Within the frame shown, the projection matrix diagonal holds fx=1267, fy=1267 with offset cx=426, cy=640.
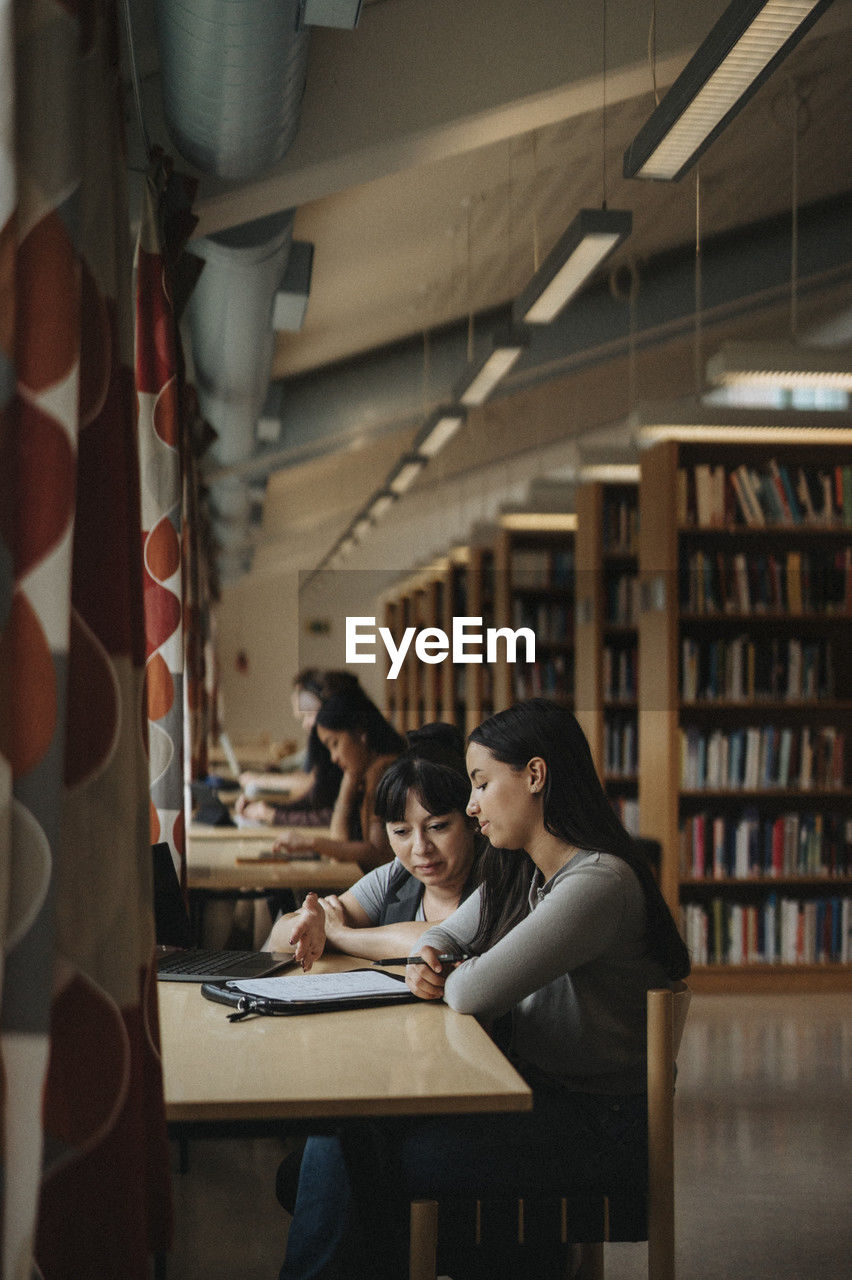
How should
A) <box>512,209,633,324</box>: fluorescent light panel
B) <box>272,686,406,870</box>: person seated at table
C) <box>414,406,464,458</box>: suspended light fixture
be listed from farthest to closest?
<box>414,406,464,458</box>: suspended light fixture < <box>272,686,406,870</box>: person seated at table < <box>512,209,633,324</box>: fluorescent light panel

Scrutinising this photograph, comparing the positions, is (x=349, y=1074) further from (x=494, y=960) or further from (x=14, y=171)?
(x=14, y=171)

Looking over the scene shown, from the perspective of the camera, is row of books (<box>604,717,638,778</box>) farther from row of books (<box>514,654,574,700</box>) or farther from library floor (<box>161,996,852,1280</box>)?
library floor (<box>161,996,852,1280</box>)

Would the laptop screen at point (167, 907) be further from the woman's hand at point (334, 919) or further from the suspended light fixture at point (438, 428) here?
the suspended light fixture at point (438, 428)

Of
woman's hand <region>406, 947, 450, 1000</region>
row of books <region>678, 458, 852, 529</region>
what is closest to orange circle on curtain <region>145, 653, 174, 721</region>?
woman's hand <region>406, 947, 450, 1000</region>

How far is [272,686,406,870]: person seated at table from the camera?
4.57 m

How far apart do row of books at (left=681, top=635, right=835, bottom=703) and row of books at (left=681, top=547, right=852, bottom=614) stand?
0.18 m

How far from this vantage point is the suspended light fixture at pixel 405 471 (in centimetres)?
797

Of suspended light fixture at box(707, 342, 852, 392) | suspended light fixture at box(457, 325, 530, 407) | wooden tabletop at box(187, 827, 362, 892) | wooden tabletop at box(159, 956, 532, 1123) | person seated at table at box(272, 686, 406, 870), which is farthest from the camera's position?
suspended light fixture at box(457, 325, 530, 407)

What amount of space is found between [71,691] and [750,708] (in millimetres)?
5557

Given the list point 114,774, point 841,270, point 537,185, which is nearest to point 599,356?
point 841,270

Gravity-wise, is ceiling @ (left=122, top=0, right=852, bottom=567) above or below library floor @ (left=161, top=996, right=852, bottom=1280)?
above

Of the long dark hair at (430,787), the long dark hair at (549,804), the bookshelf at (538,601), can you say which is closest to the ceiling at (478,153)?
the bookshelf at (538,601)

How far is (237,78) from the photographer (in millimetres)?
3043

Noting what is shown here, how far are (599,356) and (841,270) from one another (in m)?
1.79
